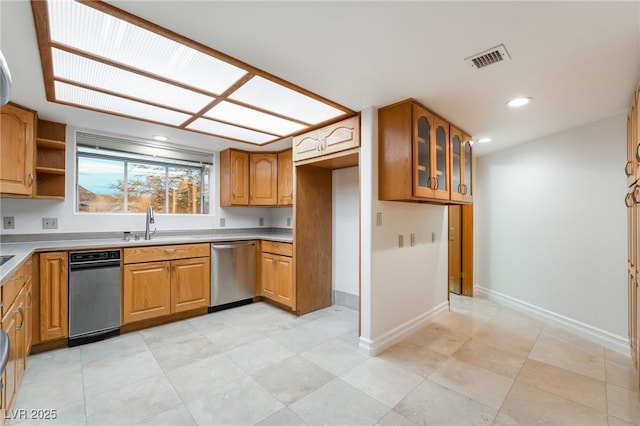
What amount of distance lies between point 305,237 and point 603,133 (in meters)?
3.22

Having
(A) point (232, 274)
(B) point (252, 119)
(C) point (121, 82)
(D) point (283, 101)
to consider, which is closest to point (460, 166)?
(D) point (283, 101)

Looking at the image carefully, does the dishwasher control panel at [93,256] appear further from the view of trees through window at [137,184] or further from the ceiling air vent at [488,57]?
the ceiling air vent at [488,57]

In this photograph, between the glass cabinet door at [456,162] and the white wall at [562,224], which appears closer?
the white wall at [562,224]

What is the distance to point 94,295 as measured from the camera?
271 centimetres

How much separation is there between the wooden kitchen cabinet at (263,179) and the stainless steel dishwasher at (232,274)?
0.69 m

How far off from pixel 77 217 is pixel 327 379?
3142mm

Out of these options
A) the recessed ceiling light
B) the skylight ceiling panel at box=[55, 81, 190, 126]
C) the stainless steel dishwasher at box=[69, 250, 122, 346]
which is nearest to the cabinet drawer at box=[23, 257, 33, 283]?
the stainless steel dishwasher at box=[69, 250, 122, 346]

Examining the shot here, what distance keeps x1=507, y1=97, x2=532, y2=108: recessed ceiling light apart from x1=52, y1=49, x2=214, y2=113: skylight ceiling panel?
97.0 inches

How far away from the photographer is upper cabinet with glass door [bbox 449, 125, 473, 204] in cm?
296

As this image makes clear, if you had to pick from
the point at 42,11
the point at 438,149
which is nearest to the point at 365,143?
the point at 438,149

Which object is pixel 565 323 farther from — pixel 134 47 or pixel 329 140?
pixel 134 47

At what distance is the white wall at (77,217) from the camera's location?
2.84 m

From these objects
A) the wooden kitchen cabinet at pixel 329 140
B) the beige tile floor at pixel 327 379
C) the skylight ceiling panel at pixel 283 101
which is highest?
the skylight ceiling panel at pixel 283 101

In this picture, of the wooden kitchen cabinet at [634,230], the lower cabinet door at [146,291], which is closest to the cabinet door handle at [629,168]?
the wooden kitchen cabinet at [634,230]
